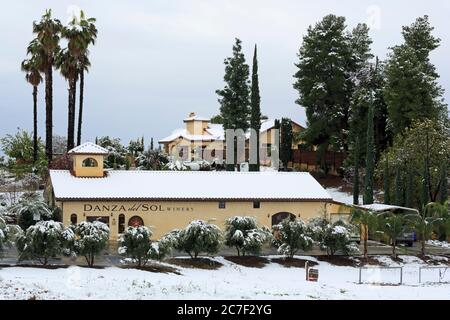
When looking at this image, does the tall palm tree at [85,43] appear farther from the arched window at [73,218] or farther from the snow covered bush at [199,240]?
the snow covered bush at [199,240]

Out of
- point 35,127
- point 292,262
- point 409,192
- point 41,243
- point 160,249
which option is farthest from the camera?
point 35,127

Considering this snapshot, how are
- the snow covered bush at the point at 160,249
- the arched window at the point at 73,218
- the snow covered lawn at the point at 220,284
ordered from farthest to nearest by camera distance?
the arched window at the point at 73,218 → the snow covered bush at the point at 160,249 → the snow covered lawn at the point at 220,284

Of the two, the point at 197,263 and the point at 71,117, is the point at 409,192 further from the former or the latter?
the point at 71,117

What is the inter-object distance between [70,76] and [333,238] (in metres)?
29.4

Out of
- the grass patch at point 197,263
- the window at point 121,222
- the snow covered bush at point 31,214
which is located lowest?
the grass patch at point 197,263

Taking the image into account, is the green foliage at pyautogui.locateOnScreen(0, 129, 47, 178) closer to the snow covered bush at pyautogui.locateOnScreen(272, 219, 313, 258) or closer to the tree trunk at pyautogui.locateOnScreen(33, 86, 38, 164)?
the tree trunk at pyautogui.locateOnScreen(33, 86, 38, 164)

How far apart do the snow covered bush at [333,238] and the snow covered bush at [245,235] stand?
2658 mm

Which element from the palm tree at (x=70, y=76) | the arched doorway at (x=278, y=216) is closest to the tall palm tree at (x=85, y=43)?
the palm tree at (x=70, y=76)

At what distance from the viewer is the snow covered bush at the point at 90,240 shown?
104 ft

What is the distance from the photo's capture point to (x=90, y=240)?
31688 mm

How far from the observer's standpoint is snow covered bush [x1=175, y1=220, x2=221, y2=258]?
34.4 metres

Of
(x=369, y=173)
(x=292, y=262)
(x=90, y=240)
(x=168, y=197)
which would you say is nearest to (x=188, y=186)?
(x=168, y=197)

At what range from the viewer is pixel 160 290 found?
78.2ft
